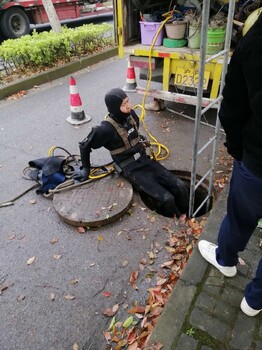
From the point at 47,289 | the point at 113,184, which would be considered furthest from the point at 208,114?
the point at 47,289

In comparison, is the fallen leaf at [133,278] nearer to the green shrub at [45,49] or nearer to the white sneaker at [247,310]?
A: the white sneaker at [247,310]

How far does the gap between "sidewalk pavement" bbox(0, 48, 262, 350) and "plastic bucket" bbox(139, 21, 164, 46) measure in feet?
11.9

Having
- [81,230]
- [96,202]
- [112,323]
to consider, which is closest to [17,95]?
[96,202]

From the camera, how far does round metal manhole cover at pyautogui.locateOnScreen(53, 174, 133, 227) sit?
10.8ft

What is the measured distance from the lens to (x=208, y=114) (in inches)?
226

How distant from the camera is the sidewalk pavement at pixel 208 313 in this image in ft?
6.79

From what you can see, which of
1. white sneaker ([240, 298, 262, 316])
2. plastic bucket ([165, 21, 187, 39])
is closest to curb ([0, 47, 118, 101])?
plastic bucket ([165, 21, 187, 39])

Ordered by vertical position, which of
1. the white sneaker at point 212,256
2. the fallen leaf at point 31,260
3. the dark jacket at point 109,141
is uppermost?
the dark jacket at point 109,141

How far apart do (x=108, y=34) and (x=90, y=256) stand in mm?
10215

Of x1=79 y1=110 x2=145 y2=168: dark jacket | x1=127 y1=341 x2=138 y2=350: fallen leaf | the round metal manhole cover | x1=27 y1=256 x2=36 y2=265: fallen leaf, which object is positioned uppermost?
x1=79 y1=110 x2=145 y2=168: dark jacket

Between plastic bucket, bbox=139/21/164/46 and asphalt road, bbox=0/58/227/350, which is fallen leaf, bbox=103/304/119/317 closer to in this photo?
asphalt road, bbox=0/58/227/350

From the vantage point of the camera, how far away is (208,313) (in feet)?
7.36

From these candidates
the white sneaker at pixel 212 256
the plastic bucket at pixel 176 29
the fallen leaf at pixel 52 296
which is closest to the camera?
the white sneaker at pixel 212 256

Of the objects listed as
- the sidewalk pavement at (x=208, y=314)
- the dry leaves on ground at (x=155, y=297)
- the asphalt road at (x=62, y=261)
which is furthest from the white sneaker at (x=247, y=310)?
the asphalt road at (x=62, y=261)
